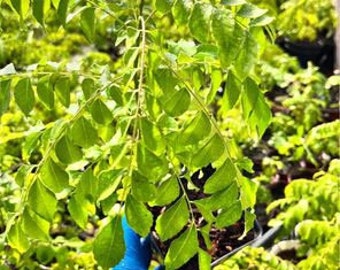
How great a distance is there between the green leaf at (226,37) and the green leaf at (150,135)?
0.13 m

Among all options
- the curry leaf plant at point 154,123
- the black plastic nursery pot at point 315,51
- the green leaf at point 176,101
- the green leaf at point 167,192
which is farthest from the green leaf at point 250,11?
the black plastic nursery pot at point 315,51

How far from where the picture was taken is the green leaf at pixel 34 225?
3.45ft

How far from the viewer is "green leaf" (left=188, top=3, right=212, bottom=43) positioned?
889 millimetres

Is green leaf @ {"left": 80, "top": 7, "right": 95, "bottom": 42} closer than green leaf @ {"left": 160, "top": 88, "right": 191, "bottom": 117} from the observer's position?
No

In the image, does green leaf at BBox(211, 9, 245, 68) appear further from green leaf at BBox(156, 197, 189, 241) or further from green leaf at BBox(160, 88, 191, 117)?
green leaf at BBox(156, 197, 189, 241)

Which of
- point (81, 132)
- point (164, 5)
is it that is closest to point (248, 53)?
point (164, 5)

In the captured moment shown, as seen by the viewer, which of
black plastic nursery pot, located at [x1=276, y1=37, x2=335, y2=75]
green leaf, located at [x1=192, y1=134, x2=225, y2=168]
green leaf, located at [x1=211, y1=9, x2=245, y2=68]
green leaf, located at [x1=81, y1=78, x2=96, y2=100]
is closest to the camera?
green leaf, located at [x1=211, y1=9, x2=245, y2=68]

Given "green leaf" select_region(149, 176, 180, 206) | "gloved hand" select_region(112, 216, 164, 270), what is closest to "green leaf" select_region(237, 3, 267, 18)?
"green leaf" select_region(149, 176, 180, 206)

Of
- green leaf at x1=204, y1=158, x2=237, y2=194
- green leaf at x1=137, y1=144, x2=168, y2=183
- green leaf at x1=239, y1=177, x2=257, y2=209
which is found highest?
green leaf at x1=137, y1=144, x2=168, y2=183

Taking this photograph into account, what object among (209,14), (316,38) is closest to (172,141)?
(209,14)

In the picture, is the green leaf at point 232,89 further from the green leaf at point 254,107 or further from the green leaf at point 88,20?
the green leaf at point 88,20

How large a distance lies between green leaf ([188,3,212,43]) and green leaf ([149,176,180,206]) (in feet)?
0.67

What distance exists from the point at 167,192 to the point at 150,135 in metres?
0.10

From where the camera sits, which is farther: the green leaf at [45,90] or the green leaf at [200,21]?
the green leaf at [45,90]
